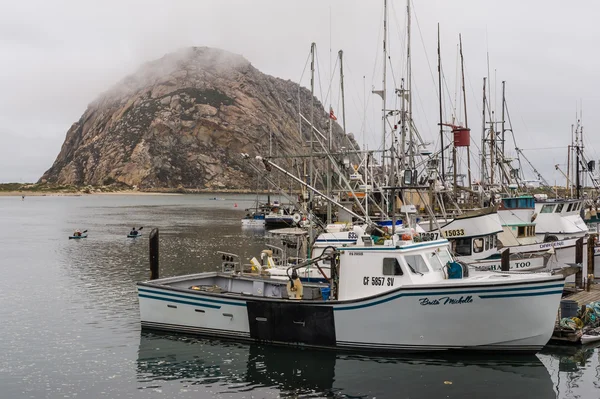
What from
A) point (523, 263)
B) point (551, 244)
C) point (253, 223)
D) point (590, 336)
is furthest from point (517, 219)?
point (253, 223)

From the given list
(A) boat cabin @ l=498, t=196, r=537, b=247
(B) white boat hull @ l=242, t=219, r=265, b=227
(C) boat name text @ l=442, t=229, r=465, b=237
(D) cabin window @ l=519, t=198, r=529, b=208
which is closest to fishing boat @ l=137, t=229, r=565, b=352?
(C) boat name text @ l=442, t=229, r=465, b=237

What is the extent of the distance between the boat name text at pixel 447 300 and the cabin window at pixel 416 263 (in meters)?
1.25

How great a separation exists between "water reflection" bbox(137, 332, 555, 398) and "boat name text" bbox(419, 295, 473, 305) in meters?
2.18

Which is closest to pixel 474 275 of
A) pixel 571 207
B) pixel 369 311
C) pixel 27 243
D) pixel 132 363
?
pixel 369 311

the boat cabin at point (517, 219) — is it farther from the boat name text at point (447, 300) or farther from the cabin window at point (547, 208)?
the boat name text at point (447, 300)

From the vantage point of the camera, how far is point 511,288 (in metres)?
18.1

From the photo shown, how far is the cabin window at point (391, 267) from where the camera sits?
1914 cm

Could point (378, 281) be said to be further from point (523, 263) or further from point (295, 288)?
point (523, 263)

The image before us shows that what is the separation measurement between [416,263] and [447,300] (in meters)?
1.72

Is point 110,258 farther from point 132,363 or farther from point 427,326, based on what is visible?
point 427,326

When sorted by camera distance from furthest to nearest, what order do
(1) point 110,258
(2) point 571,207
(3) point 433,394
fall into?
(1) point 110,258 < (2) point 571,207 < (3) point 433,394

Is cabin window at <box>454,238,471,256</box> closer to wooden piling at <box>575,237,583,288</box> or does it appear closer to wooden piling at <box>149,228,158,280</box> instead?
wooden piling at <box>575,237,583,288</box>

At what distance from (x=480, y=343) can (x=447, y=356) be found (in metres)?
1.22

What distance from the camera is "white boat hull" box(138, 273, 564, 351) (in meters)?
18.2
